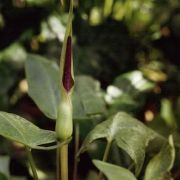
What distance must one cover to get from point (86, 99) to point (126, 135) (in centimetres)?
24

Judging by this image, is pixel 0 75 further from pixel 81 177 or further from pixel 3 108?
pixel 81 177

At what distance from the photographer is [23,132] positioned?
2.20 feet

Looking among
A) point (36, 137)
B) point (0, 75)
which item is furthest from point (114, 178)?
point (0, 75)

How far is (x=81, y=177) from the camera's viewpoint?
3.34ft

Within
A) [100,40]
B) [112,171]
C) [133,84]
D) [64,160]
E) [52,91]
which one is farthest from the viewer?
[100,40]

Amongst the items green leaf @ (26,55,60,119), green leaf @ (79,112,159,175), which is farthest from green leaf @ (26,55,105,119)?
green leaf @ (79,112,159,175)


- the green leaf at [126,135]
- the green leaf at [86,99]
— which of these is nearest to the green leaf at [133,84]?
the green leaf at [86,99]

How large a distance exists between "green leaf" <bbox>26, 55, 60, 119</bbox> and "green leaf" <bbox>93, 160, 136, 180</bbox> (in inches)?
10.3

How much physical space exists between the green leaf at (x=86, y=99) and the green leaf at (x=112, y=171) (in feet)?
0.84

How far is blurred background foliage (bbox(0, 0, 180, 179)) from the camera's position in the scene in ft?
3.97

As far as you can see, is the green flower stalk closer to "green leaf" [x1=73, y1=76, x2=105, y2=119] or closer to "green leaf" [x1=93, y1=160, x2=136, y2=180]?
"green leaf" [x1=93, y1=160, x2=136, y2=180]

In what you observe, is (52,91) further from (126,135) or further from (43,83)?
(126,135)

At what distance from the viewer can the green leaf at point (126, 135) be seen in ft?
2.33

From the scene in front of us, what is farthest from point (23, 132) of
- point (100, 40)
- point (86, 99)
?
point (100, 40)
